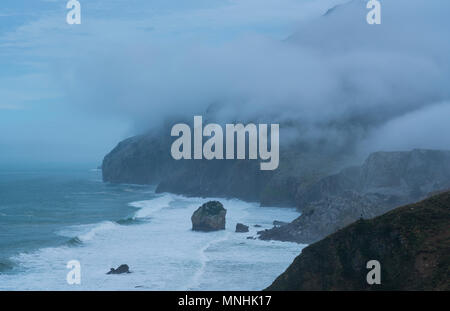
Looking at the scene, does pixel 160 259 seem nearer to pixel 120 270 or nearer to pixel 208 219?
pixel 120 270

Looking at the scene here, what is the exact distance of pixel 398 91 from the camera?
148 m

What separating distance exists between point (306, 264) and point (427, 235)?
7.12 meters

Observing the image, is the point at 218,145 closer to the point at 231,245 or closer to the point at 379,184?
the point at 379,184

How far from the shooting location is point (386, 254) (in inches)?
1242

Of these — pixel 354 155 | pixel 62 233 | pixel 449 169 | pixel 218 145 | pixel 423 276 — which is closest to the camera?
pixel 423 276

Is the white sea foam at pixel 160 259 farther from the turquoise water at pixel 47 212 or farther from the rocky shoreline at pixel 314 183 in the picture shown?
the rocky shoreline at pixel 314 183

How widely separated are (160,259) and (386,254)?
2530 centimetres

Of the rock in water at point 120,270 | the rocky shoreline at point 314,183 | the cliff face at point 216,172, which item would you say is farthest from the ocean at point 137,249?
the cliff face at point 216,172

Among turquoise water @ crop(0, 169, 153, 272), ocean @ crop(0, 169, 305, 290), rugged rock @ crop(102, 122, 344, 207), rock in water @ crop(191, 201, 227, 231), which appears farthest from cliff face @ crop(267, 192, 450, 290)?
rugged rock @ crop(102, 122, 344, 207)

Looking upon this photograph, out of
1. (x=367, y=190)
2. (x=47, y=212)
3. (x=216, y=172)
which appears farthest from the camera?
(x=216, y=172)

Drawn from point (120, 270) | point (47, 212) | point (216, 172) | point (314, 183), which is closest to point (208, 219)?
point (120, 270)

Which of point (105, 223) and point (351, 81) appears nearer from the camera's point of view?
point (105, 223)

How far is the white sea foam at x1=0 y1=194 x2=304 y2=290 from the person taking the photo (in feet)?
139

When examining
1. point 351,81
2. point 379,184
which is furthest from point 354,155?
point 351,81
